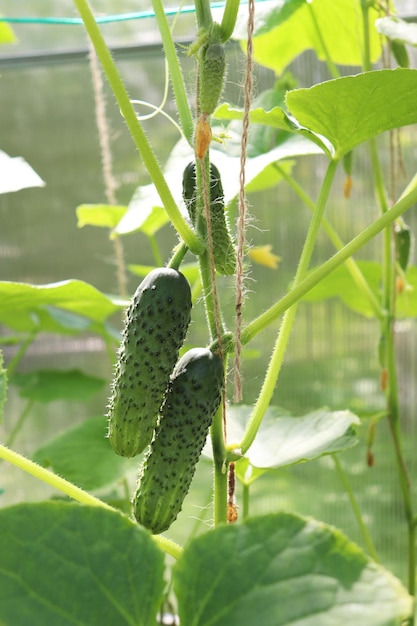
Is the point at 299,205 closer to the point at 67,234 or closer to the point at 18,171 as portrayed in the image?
the point at 67,234

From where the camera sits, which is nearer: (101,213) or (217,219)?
(217,219)

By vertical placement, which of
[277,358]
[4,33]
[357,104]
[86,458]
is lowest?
[86,458]

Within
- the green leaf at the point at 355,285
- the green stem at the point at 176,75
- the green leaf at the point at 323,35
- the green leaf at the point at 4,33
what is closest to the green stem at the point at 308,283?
the green stem at the point at 176,75

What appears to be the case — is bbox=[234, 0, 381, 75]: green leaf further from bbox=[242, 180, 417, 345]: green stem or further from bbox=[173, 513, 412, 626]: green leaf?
bbox=[173, 513, 412, 626]: green leaf

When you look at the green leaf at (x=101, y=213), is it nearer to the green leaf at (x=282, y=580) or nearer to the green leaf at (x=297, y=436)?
the green leaf at (x=297, y=436)

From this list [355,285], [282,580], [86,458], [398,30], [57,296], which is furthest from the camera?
[355,285]

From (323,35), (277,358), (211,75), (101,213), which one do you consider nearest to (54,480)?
(277,358)

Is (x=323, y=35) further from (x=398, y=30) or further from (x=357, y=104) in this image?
(x=357, y=104)
